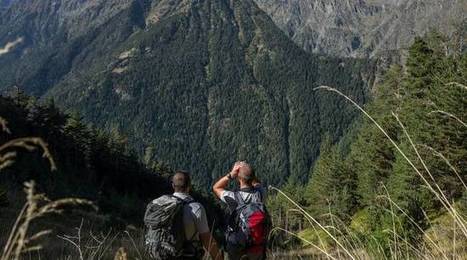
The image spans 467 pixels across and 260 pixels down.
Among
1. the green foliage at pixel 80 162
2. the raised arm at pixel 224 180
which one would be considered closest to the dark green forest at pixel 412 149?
the raised arm at pixel 224 180

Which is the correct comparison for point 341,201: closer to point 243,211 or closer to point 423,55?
point 423,55

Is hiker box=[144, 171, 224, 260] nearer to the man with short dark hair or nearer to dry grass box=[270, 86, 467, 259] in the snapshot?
the man with short dark hair

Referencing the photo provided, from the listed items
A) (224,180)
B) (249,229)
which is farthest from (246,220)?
(224,180)

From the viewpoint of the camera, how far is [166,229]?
5.96 meters

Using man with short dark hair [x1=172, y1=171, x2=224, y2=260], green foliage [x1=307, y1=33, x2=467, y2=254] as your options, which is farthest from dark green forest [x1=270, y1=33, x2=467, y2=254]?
man with short dark hair [x1=172, y1=171, x2=224, y2=260]

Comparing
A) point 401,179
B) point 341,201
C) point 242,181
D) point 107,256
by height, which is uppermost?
point 242,181

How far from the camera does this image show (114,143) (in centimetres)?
6581

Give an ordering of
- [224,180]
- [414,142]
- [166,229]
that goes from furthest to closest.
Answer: [414,142]
[224,180]
[166,229]

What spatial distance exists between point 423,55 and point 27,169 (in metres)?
23.4

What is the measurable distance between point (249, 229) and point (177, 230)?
945 millimetres

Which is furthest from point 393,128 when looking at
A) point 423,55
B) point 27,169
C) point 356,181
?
point 27,169

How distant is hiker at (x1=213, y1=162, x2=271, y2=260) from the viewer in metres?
6.66

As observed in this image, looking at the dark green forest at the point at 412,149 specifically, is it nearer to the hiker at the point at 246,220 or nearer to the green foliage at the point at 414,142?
the green foliage at the point at 414,142

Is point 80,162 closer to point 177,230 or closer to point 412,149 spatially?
point 412,149
